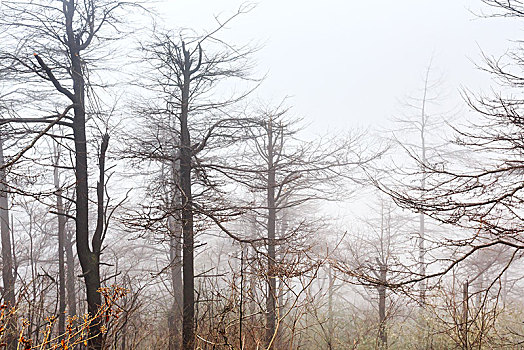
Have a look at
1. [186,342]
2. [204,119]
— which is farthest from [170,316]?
[204,119]

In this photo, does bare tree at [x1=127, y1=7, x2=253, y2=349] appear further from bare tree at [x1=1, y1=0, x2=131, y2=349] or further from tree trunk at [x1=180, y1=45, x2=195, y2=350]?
bare tree at [x1=1, y1=0, x2=131, y2=349]

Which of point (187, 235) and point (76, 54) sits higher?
point (76, 54)

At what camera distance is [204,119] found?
8.34 m

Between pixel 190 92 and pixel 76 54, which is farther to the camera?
pixel 190 92

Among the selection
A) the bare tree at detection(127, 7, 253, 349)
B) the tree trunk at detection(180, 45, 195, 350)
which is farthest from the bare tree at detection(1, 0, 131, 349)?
the tree trunk at detection(180, 45, 195, 350)

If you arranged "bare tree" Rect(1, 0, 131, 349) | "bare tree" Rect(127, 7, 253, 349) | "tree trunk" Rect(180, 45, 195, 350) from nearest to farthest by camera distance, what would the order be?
"bare tree" Rect(1, 0, 131, 349)
"tree trunk" Rect(180, 45, 195, 350)
"bare tree" Rect(127, 7, 253, 349)

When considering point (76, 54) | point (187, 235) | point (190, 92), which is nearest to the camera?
point (76, 54)

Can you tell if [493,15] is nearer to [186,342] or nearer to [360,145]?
[360,145]

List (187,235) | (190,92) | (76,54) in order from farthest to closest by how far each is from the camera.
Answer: (190,92), (187,235), (76,54)

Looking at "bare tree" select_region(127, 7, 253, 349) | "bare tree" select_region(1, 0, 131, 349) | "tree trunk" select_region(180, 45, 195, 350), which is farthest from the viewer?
"bare tree" select_region(127, 7, 253, 349)

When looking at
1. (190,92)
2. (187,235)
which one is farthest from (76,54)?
(187,235)

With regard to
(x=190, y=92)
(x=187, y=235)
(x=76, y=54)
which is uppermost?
(x=190, y=92)

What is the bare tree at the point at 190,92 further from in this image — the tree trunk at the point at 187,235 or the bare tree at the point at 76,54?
the bare tree at the point at 76,54

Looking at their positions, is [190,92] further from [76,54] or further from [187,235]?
[187,235]
